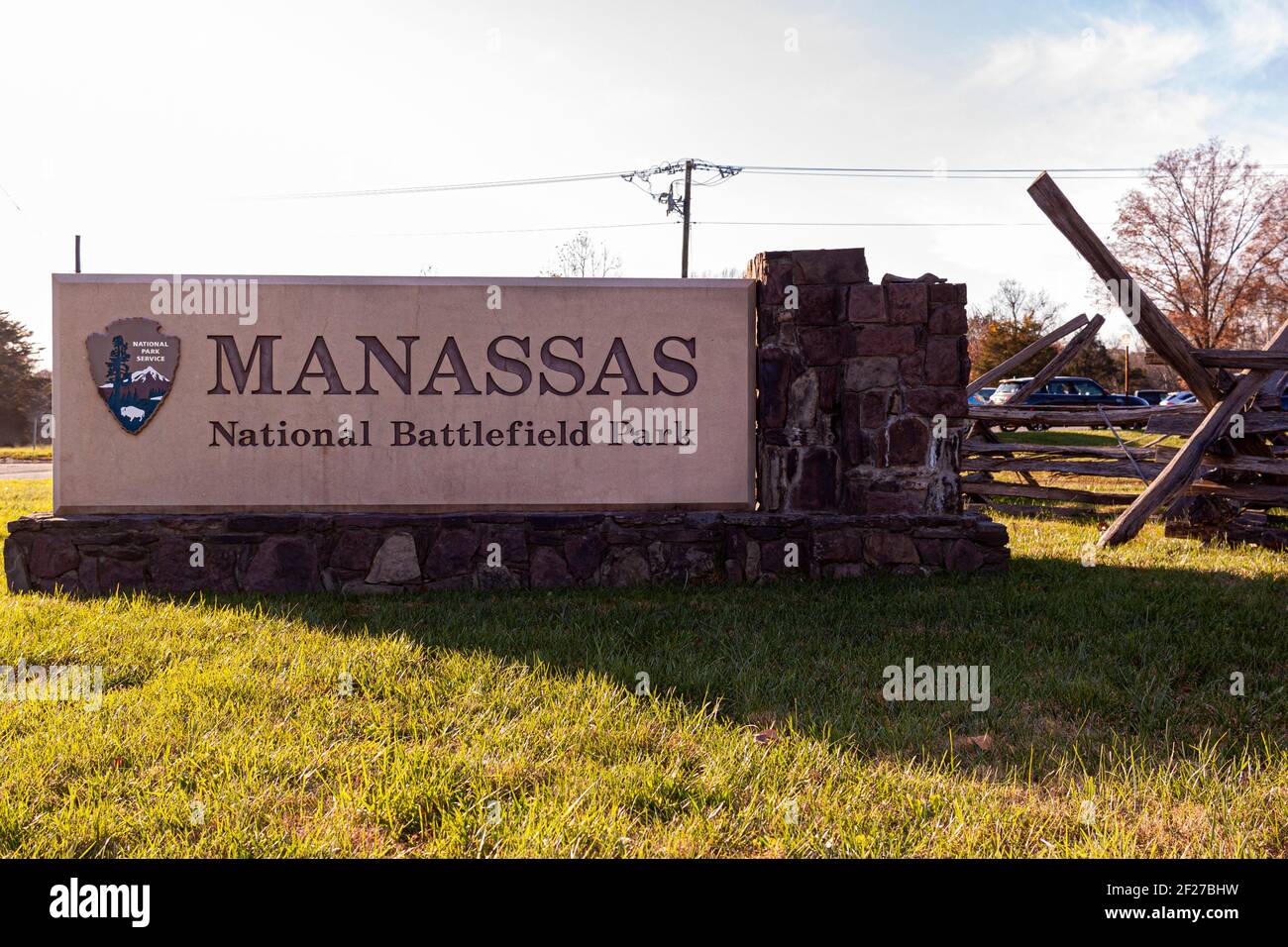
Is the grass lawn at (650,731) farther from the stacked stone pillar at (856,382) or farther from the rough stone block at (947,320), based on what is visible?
the rough stone block at (947,320)

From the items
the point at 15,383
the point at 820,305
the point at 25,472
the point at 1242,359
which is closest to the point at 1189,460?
the point at 1242,359

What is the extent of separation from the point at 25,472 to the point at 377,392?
16.3 m

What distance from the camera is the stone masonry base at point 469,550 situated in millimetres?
5758

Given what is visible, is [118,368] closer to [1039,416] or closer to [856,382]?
[856,382]

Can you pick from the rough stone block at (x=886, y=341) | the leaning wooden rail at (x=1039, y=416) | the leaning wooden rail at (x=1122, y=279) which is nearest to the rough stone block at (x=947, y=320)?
the rough stone block at (x=886, y=341)

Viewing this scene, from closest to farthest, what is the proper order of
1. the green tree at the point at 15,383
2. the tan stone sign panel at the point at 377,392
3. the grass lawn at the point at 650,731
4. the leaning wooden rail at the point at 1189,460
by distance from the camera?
the grass lawn at the point at 650,731 < the tan stone sign panel at the point at 377,392 < the leaning wooden rail at the point at 1189,460 < the green tree at the point at 15,383

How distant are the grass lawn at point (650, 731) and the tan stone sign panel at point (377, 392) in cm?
101

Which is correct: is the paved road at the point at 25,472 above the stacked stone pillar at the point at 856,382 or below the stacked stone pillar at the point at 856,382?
below

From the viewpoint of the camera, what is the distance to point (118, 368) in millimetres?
5859

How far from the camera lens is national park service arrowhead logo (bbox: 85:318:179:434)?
19.2ft

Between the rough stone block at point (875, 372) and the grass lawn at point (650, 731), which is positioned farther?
the rough stone block at point (875, 372)

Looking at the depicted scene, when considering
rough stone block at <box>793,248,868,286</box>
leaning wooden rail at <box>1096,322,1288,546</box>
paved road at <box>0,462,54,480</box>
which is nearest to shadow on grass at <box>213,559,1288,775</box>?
leaning wooden rail at <box>1096,322,1288,546</box>

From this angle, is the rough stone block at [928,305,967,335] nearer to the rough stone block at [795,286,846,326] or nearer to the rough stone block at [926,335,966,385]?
the rough stone block at [926,335,966,385]
